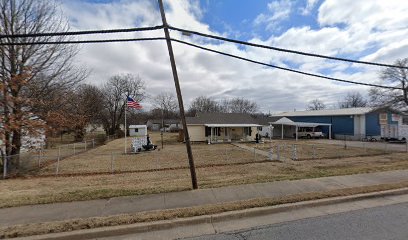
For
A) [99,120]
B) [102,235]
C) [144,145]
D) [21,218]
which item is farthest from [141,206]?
[99,120]

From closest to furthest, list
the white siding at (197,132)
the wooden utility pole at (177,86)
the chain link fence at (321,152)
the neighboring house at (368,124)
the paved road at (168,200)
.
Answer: the paved road at (168,200), the wooden utility pole at (177,86), the chain link fence at (321,152), the white siding at (197,132), the neighboring house at (368,124)

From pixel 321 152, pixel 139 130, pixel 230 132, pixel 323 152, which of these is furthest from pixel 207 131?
pixel 139 130

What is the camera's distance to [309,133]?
42.2 m

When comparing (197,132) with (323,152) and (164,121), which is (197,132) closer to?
(323,152)

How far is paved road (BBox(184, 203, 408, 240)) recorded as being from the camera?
4461 millimetres

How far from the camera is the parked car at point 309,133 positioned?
42.1 meters

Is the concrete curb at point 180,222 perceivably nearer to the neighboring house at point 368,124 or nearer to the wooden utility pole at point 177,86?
the wooden utility pole at point 177,86

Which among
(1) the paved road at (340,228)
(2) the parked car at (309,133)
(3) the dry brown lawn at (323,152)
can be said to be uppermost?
(2) the parked car at (309,133)

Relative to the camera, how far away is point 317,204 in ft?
20.3

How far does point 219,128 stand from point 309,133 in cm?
1718

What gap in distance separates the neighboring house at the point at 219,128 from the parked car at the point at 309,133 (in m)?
10.7

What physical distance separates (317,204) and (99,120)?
51297 mm

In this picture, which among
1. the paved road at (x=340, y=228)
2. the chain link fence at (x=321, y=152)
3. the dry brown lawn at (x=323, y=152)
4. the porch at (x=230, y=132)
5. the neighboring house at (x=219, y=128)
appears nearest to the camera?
the paved road at (x=340, y=228)

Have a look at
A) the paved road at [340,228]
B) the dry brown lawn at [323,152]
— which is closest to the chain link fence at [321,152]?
the dry brown lawn at [323,152]
